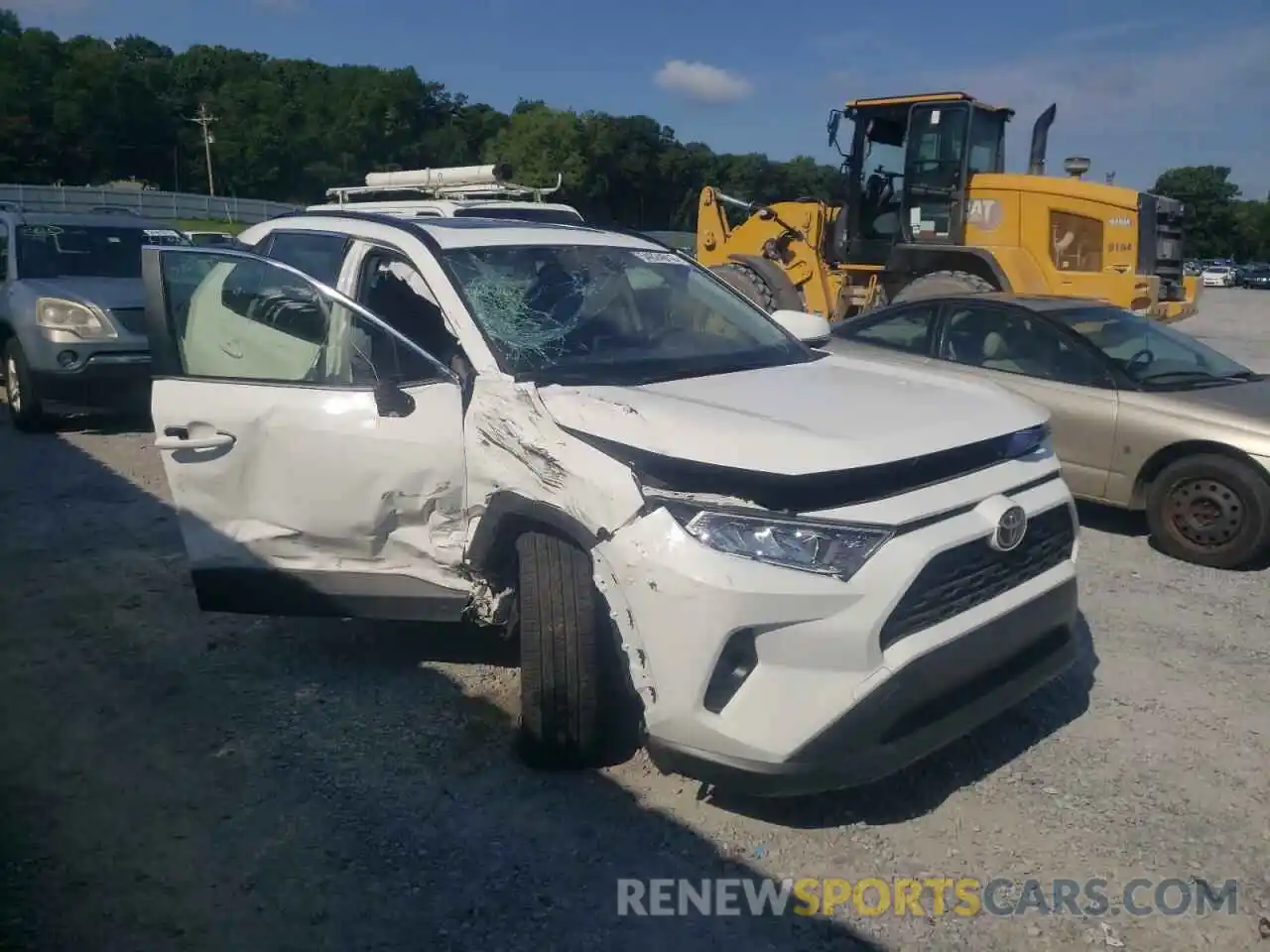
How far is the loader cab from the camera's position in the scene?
11312 millimetres

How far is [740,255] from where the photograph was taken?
1341 cm

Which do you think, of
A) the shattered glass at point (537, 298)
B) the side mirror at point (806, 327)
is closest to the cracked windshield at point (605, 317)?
the shattered glass at point (537, 298)

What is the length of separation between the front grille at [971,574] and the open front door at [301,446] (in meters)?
1.62

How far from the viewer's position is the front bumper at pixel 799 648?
116 inches

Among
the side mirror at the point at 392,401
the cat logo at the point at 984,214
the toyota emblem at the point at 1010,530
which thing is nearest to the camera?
the toyota emblem at the point at 1010,530

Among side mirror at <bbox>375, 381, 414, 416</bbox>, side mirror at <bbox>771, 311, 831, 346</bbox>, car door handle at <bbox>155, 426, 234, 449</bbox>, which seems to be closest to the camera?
side mirror at <bbox>375, 381, 414, 416</bbox>

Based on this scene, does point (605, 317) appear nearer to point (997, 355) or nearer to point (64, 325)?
point (997, 355)

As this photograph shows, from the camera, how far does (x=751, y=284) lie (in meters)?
13.0

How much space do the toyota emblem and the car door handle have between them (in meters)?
2.86

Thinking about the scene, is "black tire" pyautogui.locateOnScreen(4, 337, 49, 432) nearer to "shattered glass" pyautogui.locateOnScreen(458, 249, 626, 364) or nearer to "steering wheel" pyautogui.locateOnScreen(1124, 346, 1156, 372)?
"shattered glass" pyautogui.locateOnScreen(458, 249, 626, 364)

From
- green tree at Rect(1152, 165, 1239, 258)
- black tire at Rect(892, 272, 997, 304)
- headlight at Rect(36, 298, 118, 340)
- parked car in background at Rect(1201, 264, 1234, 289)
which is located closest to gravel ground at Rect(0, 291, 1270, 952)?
headlight at Rect(36, 298, 118, 340)

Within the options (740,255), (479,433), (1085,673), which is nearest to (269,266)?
(479,433)

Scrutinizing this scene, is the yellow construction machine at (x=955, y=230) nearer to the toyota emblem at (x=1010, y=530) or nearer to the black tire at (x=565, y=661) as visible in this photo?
the toyota emblem at (x=1010, y=530)

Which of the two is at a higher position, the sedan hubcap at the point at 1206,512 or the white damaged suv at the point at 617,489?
the white damaged suv at the point at 617,489
